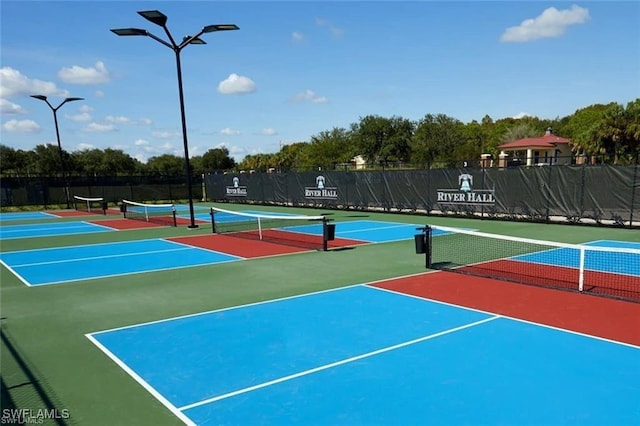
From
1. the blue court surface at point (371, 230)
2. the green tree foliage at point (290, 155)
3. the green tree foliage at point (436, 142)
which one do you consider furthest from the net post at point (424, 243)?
→ the green tree foliage at point (290, 155)

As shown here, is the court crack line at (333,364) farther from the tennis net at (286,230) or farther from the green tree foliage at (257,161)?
the green tree foliage at (257,161)

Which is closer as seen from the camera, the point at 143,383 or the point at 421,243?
the point at 143,383

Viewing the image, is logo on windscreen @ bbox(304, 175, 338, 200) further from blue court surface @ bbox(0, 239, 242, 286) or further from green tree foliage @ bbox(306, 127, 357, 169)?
green tree foliage @ bbox(306, 127, 357, 169)

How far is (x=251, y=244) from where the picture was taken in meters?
16.3

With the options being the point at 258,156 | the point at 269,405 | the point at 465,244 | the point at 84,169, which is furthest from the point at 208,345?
the point at 258,156

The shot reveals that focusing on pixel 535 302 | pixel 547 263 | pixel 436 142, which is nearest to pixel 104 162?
pixel 436 142

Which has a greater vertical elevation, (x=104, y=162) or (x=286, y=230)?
(x=104, y=162)

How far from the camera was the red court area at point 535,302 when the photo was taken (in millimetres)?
7160

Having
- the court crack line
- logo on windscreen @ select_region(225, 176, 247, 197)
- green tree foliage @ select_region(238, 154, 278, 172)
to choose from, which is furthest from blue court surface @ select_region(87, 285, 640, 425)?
green tree foliage @ select_region(238, 154, 278, 172)

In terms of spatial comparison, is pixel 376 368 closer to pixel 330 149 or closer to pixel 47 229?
pixel 47 229

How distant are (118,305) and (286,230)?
1166cm

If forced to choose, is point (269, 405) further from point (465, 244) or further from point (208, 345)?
point (465, 244)

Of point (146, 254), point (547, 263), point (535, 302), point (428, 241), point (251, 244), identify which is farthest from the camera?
point (251, 244)

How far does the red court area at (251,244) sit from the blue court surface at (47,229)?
20.4ft
